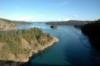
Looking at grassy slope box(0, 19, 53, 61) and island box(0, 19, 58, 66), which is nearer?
island box(0, 19, 58, 66)

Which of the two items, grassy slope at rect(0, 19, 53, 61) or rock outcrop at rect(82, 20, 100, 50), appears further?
rock outcrop at rect(82, 20, 100, 50)

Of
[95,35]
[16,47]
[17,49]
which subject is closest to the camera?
[17,49]

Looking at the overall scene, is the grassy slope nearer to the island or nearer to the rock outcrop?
the island

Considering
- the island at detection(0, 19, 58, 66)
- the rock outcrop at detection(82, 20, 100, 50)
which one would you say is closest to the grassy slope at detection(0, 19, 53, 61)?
the island at detection(0, 19, 58, 66)

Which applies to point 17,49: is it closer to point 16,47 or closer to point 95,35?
point 16,47

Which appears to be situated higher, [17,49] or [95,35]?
[95,35]

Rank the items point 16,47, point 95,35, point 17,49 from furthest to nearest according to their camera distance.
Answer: point 95,35, point 16,47, point 17,49

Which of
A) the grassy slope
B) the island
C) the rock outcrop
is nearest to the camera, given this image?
the island

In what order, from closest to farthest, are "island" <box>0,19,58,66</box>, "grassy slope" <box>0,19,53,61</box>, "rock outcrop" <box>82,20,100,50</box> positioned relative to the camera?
"island" <box>0,19,58,66</box>, "grassy slope" <box>0,19,53,61</box>, "rock outcrop" <box>82,20,100,50</box>

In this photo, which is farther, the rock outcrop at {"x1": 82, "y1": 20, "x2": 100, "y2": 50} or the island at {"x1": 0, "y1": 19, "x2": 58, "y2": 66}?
the rock outcrop at {"x1": 82, "y1": 20, "x2": 100, "y2": 50}

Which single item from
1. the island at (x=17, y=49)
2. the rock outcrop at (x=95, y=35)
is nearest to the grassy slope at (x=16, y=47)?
the island at (x=17, y=49)

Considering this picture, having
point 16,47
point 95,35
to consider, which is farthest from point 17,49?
point 95,35
